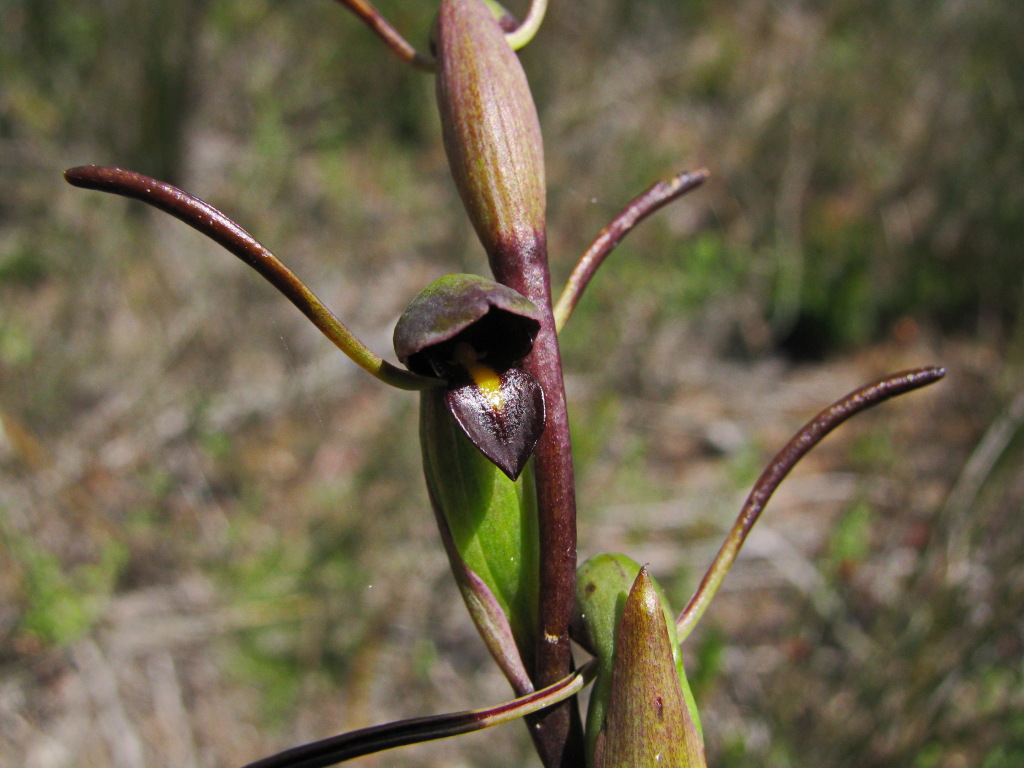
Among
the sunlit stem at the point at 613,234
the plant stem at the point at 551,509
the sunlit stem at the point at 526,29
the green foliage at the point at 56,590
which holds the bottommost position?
the green foliage at the point at 56,590

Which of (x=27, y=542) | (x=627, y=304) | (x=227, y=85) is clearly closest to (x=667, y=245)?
(x=627, y=304)

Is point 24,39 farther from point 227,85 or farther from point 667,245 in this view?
point 667,245

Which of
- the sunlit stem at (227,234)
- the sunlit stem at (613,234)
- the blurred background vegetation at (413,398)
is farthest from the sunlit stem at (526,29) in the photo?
the blurred background vegetation at (413,398)

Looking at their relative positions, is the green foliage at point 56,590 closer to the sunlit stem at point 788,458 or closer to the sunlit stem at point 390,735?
the sunlit stem at point 390,735

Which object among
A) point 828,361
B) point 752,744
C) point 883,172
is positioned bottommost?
point 752,744

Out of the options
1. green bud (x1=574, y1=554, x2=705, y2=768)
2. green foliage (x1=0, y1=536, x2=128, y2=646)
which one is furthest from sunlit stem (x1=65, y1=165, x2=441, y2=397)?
green foliage (x1=0, y1=536, x2=128, y2=646)
